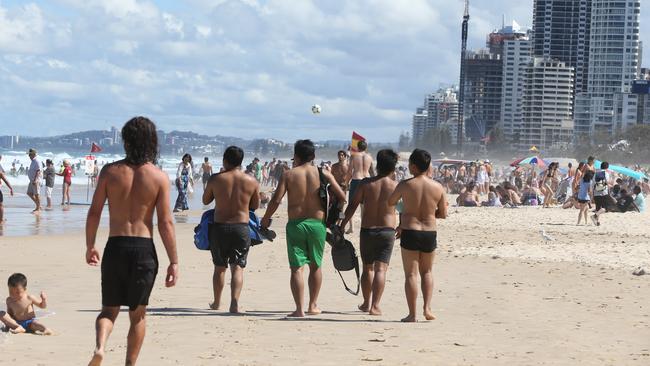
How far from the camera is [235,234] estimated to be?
9367mm

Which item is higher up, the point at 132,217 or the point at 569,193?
the point at 132,217

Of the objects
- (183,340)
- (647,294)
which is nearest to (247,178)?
(183,340)

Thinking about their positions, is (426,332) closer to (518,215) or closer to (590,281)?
(590,281)

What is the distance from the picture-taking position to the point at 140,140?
235 inches

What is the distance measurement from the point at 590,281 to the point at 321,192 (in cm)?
447

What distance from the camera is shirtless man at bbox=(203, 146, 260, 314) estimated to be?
9.37 m

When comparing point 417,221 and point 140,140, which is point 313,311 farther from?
point 140,140

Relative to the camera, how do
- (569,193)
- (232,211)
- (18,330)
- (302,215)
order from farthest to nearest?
(569,193) < (232,211) < (302,215) < (18,330)

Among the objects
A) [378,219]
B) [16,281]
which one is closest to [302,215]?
[378,219]

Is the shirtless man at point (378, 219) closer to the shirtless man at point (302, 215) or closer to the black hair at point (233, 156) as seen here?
the shirtless man at point (302, 215)

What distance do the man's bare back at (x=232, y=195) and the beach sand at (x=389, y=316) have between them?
2.72 ft

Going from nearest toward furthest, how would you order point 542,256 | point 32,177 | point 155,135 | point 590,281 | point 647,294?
point 155,135 < point 647,294 < point 590,281 < point 542,256 < point 32,177

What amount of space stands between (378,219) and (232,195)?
48.7 inches

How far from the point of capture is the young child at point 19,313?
8273 mm
